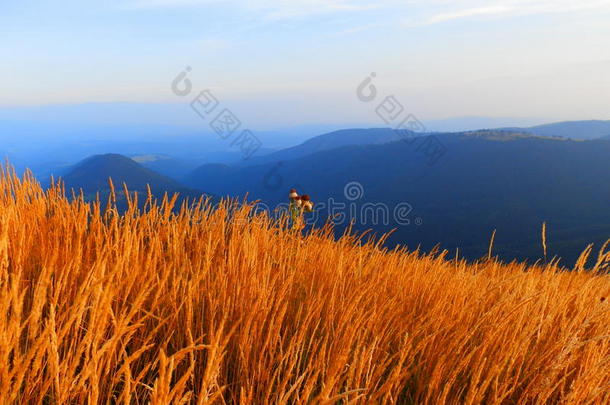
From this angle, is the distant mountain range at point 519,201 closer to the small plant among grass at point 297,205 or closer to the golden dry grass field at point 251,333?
the small plant among grass at point 297,205

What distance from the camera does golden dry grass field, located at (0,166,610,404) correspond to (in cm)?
155

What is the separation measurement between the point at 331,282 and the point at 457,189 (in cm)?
19266

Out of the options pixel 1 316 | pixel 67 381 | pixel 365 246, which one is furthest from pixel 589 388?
pixel 365 246

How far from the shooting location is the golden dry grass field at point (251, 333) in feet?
5.08

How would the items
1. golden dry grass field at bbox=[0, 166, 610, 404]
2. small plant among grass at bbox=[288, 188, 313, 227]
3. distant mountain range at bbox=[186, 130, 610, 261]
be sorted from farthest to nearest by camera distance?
distant mountain range at bbox=[186, 130, 610, 261] < small plant among grass at bbox=[288, 188, 313, 227] < golden dry grass field at bbox=[0, 166, 610, 404]

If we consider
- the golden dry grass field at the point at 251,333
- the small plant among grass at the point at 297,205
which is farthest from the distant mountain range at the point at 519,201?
the golden dry grass field at the point at 251,333

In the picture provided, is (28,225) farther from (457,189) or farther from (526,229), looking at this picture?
(457,189)

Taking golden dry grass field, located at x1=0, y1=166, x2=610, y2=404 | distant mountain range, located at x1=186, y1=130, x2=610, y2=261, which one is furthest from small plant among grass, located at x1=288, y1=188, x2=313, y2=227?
distant mountain range, located at x1=186, y1=130, x2=610, y2=261

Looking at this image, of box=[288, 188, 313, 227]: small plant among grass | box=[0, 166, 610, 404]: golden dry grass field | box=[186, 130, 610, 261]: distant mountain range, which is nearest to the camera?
box=[0, 166, 610, 404]: golden dry grass field

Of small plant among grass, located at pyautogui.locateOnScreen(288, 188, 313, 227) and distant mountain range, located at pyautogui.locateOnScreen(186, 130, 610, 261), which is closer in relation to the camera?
small plant among grass, located at pyautogui.locateOnScreen(288, 188, 313, 227)

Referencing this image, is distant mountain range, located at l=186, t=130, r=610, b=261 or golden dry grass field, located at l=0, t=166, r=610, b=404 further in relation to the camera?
distant mountain range, located at l=186, t=130, r=610, b=261

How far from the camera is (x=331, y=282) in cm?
298

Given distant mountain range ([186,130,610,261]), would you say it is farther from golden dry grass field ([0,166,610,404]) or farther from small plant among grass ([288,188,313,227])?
golden dry grass field ([0,166,610,404])

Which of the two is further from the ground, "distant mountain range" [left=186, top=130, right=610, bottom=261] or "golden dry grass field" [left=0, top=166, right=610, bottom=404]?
"golden dry grass field" [left=0, top=166, right=610, bottom=404]
